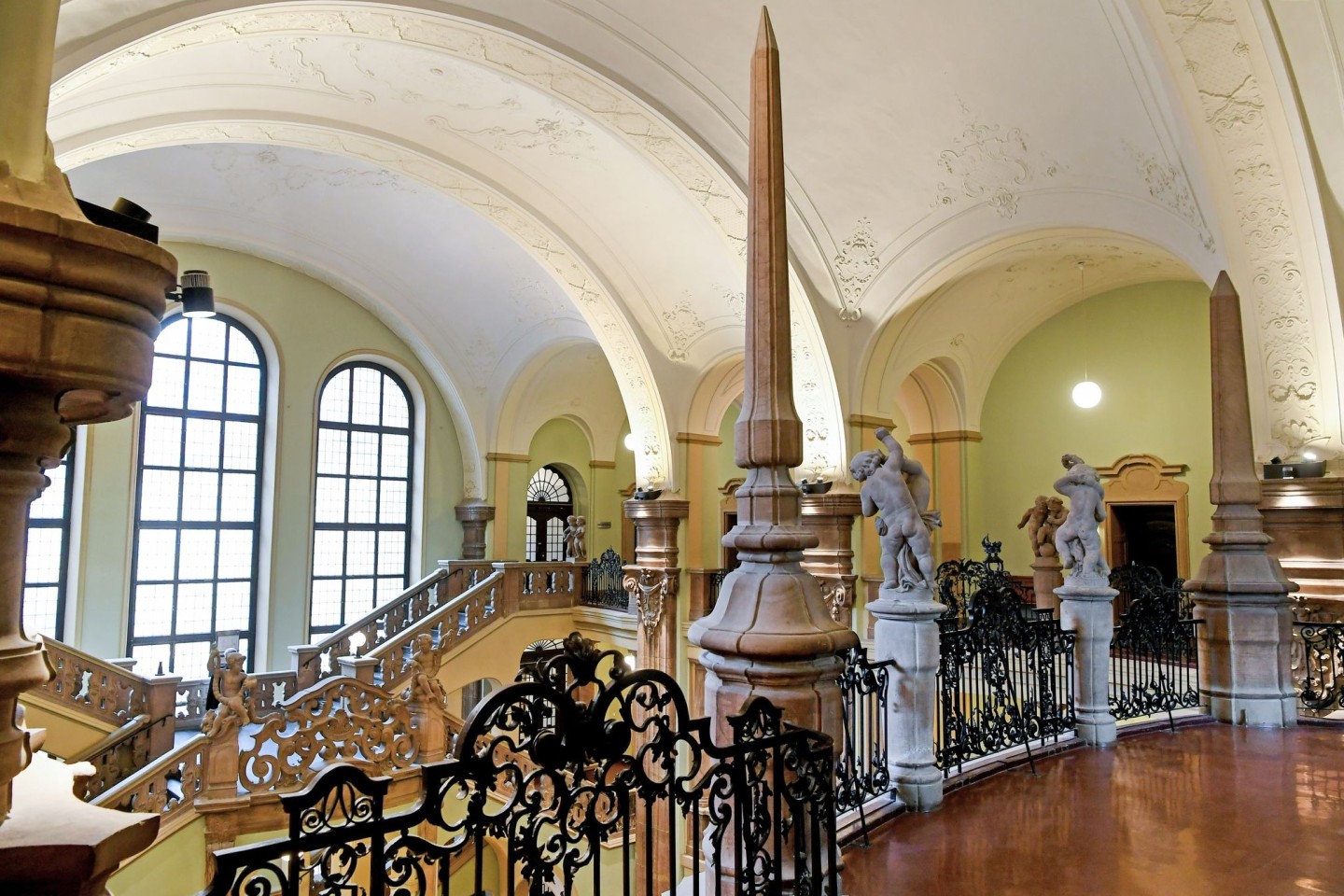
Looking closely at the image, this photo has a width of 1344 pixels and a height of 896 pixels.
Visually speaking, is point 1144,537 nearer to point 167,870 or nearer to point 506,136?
point 506,136

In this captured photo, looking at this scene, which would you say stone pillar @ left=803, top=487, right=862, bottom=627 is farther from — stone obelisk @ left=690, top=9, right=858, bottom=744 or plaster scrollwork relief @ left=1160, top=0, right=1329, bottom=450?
stone obelisk @ left=690, top=9, right=858, bottom=744

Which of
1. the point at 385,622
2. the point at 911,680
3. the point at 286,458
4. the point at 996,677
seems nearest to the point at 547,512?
the point at 385,622

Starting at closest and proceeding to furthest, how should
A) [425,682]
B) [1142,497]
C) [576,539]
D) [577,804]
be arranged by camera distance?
[577,804], [425,682], [1142,497], [576,539]

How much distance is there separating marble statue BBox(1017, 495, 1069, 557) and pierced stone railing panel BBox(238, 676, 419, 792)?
868cm

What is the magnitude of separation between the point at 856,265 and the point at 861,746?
7.23 meters

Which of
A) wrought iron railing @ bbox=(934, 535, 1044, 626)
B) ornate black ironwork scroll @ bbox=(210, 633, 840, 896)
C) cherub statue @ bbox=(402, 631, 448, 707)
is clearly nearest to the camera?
ornate black ironwork scroll @ bbox=(210, 633, 840, 896)

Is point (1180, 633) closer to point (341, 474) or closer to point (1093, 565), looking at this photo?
point (1093, 565)

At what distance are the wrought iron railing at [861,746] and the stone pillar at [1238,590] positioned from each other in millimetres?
3845

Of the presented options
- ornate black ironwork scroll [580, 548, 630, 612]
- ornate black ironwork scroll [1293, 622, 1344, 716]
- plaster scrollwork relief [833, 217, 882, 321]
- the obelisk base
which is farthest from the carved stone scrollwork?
ornate black ironwork scroll [1293, 622, 1344, 716]

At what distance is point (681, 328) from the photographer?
12.8 metres

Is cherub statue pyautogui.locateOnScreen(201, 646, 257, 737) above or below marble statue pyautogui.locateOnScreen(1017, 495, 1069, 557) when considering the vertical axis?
below

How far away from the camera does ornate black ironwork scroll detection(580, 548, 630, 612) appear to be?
15.9 m

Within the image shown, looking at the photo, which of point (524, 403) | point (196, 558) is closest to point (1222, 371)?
point (524, 403)

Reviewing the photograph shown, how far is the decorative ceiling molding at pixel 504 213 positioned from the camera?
9016 millimetres
